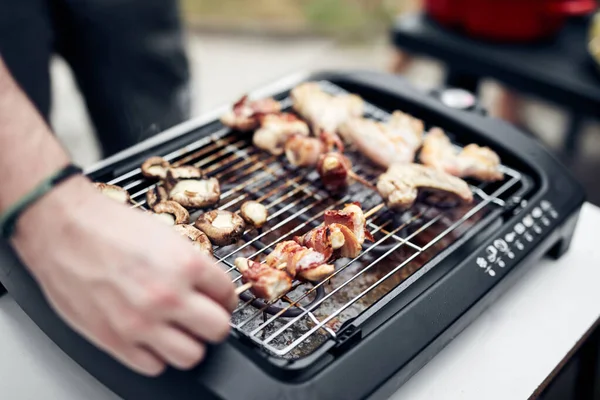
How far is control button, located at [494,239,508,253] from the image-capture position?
3.94ft

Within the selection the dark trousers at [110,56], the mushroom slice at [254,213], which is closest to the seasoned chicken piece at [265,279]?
the mushroom slice at [254,213]

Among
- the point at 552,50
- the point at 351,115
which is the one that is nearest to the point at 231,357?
the point at 351,115

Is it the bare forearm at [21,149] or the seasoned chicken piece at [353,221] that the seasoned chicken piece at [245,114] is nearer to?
the seasoned chicken piece at [353,221]

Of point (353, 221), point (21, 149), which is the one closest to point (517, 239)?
point (353, 221)

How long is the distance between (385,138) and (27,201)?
2.72 feet

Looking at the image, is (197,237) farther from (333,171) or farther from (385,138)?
(385,138)

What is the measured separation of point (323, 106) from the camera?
153 centimetres

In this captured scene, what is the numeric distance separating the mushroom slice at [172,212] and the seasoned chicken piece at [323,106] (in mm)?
440

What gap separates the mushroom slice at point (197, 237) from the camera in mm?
1103

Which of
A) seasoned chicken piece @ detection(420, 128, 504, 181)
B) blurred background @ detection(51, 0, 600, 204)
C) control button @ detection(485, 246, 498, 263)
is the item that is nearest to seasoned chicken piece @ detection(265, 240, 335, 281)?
control button @ detection(485, 246, 498, 263)

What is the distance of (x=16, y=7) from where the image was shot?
5.69 feet

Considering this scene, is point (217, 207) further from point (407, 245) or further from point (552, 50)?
point (552, 50)

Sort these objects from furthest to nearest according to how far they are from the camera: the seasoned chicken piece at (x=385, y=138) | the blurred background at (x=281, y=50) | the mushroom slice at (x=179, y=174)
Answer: the blurred background at (x=281, y=50) → the seasoned chicken piece at (x=385, y=138) → the mushroom slice at (x=179, y=174)

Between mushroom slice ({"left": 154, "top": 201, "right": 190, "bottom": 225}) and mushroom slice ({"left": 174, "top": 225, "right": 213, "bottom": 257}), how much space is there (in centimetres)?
4
